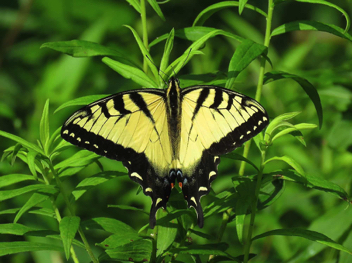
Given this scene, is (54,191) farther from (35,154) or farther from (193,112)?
(193,112)

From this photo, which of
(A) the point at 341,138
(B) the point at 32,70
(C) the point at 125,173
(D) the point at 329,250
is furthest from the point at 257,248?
(B) the point at 32,70

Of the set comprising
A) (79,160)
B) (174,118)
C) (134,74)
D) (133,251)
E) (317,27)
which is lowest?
(133,251)

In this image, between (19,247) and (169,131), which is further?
(169,131)

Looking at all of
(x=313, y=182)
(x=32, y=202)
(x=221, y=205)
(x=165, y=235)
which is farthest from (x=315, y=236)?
(x=32, y=202)

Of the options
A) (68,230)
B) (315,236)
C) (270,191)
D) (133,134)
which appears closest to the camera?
(68,230)

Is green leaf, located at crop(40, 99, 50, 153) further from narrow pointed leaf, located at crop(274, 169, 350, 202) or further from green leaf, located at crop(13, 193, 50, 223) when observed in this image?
narrow pointed leaf, located at crop(274, 169, 350, 202)

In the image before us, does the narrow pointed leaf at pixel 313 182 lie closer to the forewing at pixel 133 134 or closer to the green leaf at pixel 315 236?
the green leaf at pixel 315 236

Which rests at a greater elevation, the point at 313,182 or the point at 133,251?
the point at 313,182

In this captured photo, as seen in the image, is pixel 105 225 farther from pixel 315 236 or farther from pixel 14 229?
pixel 315 236
